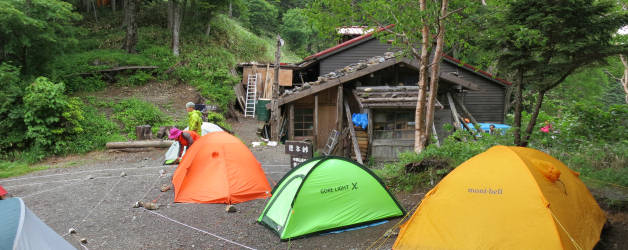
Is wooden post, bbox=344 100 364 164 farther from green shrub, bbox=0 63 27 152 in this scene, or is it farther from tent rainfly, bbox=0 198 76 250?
green shrub, bbox=0 63 27 152

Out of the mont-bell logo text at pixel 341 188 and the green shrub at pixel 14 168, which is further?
the green shrub at pixel 14 168

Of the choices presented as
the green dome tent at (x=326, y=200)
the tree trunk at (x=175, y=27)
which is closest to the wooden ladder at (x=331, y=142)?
the green dome tent at (x=326, y=200)

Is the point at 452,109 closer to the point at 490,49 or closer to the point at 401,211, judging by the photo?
the point at 490,49

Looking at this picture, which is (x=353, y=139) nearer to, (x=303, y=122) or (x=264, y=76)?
(x=303, y=122)

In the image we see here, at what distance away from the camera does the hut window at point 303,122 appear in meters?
14.2

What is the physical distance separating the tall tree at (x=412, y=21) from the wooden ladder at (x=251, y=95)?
527 inches

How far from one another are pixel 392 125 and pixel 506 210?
831 cm

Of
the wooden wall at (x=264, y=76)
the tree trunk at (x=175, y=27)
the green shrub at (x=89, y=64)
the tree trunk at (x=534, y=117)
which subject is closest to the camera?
the tree trunk at (x=534, y=117)

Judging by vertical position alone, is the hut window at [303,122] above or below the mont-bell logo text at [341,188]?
above

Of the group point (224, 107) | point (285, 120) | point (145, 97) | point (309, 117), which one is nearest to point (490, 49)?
point (309, 117)

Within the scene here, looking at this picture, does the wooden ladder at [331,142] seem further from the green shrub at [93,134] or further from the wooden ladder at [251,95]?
the wooden ladder at [251,95]

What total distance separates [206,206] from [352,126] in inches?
274

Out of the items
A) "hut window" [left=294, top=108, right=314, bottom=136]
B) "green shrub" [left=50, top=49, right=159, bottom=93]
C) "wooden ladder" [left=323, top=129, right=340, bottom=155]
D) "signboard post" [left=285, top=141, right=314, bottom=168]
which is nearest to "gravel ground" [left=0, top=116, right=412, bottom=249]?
"signboard post" [left=285, top=141, right=314, bottom=168]

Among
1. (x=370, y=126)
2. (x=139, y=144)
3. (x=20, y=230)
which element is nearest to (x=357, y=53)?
(x=370, y=126)
